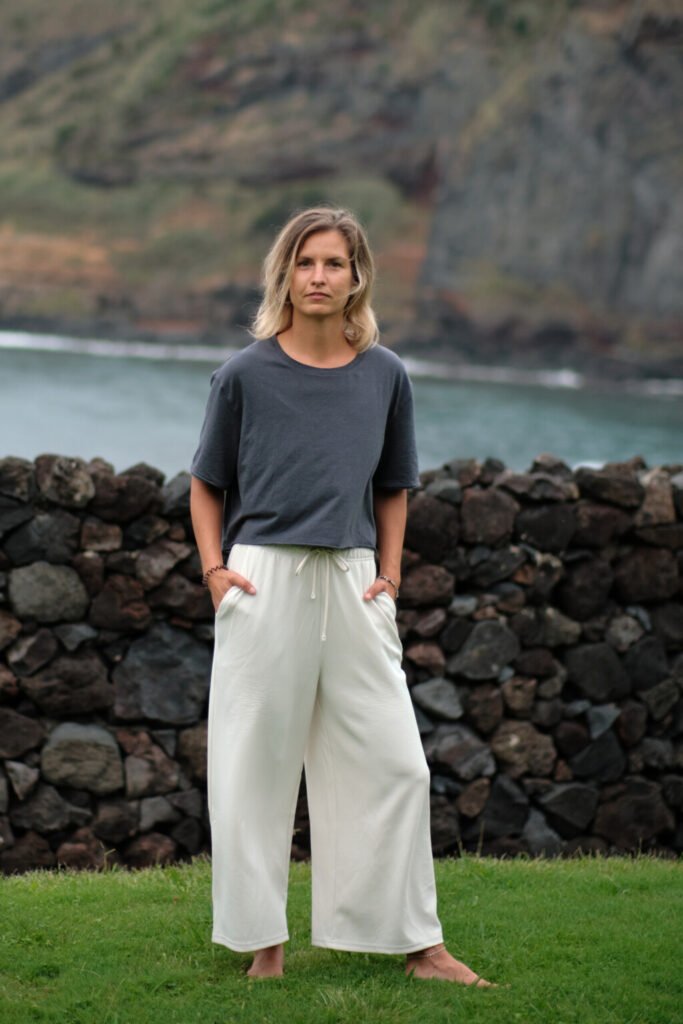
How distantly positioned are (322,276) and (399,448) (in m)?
0.55

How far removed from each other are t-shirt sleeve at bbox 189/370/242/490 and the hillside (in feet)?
232

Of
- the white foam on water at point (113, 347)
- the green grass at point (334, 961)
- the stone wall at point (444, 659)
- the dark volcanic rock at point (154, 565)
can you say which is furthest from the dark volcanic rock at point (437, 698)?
the white foam on water at point (113, 347)

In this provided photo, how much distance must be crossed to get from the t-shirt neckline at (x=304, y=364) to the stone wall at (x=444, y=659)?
2.78m

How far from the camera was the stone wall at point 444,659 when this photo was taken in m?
6.62

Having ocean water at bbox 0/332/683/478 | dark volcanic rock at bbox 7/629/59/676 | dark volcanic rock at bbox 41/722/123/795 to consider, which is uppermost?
ocean water at bbox 0/332/683/478

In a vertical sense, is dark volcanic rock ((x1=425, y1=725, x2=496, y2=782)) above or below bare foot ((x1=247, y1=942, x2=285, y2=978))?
above

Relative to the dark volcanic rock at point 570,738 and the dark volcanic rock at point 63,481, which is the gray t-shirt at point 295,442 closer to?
the dark volcanic rock at point 63,481

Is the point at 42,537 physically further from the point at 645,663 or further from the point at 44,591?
the point at 645,663

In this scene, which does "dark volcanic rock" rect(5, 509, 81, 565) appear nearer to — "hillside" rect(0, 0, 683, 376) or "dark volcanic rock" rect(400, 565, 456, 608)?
"dark volcanic rock" rect(400, 565, 456, 608)

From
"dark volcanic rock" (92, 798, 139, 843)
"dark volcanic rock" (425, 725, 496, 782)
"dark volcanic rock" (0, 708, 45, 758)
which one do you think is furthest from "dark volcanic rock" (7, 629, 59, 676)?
"dark volcanic rock" (425, 725, 496, 782)

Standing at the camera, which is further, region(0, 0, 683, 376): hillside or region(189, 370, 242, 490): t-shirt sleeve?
region(0, 0, 683, 376): hillside

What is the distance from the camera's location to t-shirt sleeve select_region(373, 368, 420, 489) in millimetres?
4078

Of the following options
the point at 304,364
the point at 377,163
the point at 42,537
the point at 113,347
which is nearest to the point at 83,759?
the point at 42,537

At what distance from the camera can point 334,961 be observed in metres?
4.16
